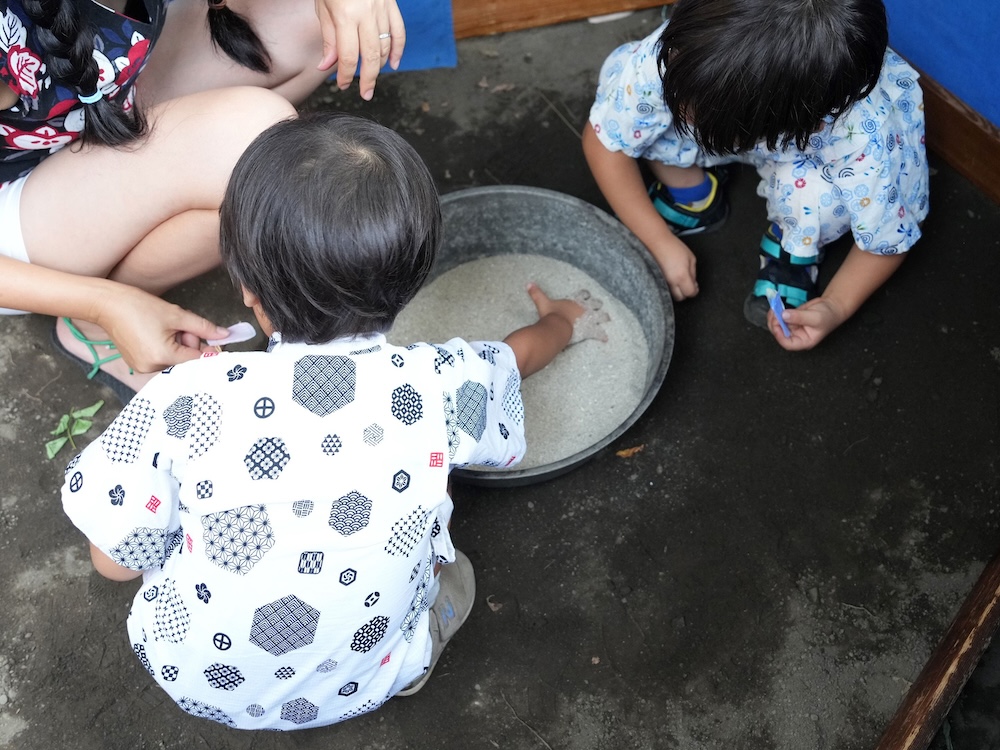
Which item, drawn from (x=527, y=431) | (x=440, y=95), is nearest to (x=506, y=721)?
(x=527, y=431)

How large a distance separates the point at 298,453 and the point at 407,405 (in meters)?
0.12

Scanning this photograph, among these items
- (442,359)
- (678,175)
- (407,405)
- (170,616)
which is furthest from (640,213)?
(170,616)

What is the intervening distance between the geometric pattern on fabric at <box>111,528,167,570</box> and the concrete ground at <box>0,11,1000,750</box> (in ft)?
1.19

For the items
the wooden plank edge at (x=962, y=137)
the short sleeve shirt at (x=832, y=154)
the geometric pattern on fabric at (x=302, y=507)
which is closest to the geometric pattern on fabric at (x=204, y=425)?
the geometric pattern on fabric at (x=302, y=507)

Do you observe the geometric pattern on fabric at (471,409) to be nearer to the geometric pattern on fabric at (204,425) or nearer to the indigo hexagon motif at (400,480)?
the indigo hexagon motif at (400,480)

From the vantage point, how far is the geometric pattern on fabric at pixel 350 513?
84 cm

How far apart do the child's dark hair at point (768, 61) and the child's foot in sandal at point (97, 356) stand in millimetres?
886

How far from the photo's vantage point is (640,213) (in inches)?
58.3

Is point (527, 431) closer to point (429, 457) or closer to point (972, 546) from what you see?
point (429, 457)

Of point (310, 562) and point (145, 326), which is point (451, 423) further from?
point (145, 326)

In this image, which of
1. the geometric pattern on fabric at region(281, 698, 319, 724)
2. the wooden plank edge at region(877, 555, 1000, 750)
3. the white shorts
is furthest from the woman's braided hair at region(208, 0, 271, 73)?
the wooden plank edge at region(877, 555, 1000, 750)

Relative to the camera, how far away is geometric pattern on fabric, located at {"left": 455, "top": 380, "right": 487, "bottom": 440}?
964mm

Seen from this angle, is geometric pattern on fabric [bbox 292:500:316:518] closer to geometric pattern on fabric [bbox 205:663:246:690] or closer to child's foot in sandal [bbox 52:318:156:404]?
geometric pattern on fabric [bbox 205:663:246:690]

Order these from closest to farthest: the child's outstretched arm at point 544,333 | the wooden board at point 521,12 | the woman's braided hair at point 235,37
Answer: the woman's braided hair at point 235,37 < the child's outstretched arm at point 544,333 < the wooden board at point 521,12
